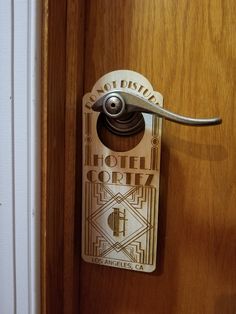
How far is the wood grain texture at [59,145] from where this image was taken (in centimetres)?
40

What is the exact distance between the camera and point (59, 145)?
433mm

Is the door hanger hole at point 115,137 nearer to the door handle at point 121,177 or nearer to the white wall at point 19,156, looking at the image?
the door handle at point 121,177

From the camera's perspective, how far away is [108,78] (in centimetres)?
44

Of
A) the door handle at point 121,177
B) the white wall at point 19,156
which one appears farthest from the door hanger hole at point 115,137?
the white wall at point 19,156

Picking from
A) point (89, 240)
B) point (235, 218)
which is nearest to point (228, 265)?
point (235, 218)

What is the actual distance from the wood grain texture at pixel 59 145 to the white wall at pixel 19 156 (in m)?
0.01

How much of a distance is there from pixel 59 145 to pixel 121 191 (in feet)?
0.38

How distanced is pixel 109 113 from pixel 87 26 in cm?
14

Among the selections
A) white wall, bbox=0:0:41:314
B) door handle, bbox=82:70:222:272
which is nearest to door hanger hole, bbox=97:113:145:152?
door handle, bbox=82:70:222:272

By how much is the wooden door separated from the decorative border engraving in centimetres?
1

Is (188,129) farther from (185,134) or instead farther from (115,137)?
(115,137)

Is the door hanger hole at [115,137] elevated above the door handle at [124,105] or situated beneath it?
situated beneath

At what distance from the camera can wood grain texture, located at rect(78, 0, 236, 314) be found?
42 cm

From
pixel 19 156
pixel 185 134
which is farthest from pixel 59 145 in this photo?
pixel 185 134
